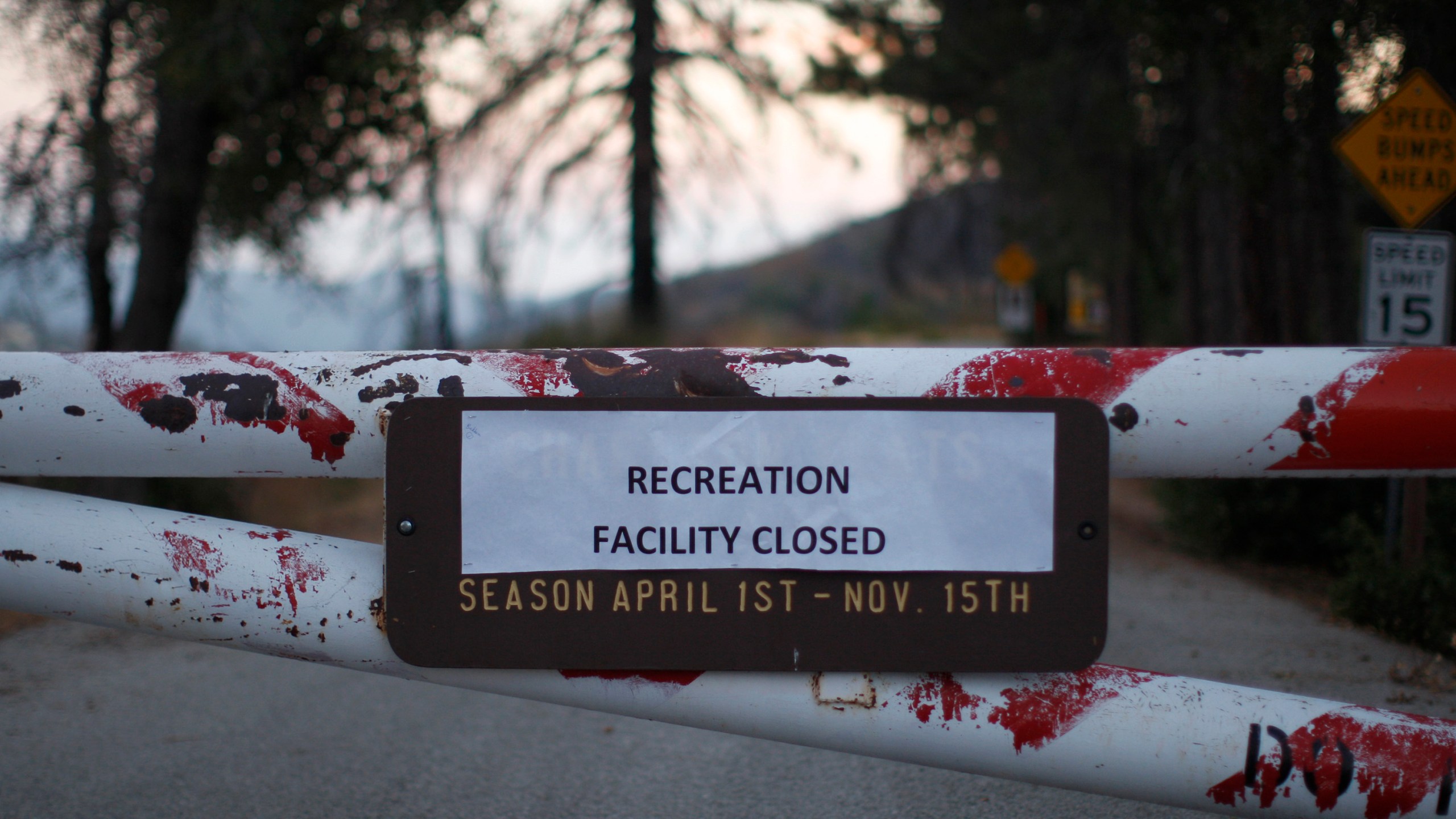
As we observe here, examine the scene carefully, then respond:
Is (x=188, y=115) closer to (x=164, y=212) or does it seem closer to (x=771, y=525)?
(x=164, y=212)

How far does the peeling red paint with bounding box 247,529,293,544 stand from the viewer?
1864 mm

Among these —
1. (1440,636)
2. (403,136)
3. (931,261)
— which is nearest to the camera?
(1440,636)

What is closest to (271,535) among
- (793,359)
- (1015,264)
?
(793,359)

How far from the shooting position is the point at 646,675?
1.78 m

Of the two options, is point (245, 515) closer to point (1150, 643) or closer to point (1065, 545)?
point (1150, 643)

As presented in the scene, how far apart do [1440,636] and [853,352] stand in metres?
4.64

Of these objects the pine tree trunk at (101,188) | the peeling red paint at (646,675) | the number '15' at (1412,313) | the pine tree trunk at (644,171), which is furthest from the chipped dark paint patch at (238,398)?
the pine tree trunk at (644,171)

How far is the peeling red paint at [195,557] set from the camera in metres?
1.84

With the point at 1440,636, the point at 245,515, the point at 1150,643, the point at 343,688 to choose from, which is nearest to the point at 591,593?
the point at 343,688

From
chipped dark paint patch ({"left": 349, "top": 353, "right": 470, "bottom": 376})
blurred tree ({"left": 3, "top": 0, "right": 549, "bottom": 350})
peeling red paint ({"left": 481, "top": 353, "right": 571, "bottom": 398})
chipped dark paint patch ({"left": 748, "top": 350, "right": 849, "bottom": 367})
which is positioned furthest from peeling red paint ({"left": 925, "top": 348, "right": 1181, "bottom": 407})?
blurred tree ({"left": 3, "top": 0, "right": 549, "bottom": 350})

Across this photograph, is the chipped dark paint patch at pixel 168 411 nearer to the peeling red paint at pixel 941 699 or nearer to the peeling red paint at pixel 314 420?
the peeling red paint at pixel 314 420

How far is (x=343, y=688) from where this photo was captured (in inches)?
181

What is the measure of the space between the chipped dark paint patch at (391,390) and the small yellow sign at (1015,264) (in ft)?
69.9

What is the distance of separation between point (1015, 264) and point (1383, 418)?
2143 centimetres
